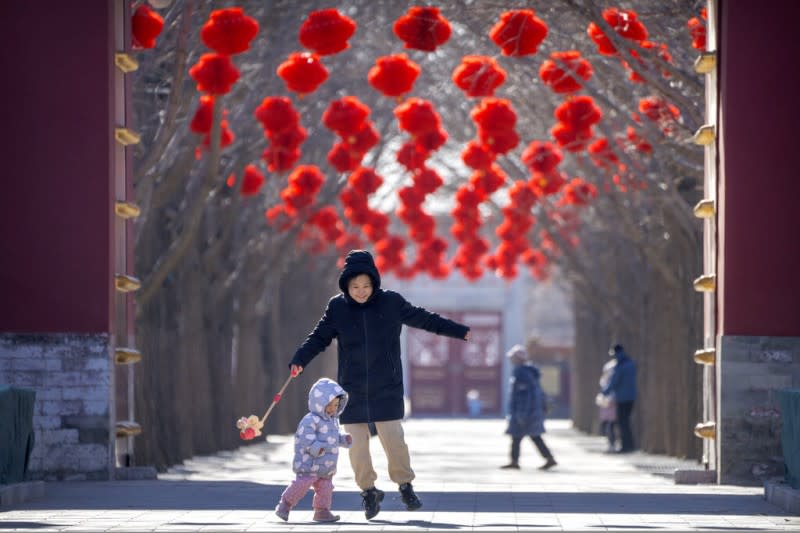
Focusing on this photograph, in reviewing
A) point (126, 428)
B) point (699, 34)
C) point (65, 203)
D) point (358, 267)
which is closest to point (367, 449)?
point (358, 267)

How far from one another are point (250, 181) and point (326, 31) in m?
8.73

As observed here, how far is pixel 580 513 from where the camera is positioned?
13.0 metres

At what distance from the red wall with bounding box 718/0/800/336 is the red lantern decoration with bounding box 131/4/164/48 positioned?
553cm

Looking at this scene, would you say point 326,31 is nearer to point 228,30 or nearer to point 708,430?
point 228,30

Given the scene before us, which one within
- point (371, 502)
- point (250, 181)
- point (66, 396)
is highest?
point (250, 181)

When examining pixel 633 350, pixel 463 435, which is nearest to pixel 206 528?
pixel 633 350

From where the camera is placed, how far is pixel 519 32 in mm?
18594

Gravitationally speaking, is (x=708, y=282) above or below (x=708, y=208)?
below

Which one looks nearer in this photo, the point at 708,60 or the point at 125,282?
the point at 708,60

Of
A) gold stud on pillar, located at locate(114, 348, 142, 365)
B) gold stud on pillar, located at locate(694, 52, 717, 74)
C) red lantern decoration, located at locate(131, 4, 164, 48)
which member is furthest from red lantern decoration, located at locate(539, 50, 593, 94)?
gold stud on pillar, located at locate(114, 348, 142, 365)

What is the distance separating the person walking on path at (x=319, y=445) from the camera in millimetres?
12367

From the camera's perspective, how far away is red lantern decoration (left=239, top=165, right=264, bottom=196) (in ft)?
89.2

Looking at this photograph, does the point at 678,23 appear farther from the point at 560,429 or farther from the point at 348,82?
the point at 560,429

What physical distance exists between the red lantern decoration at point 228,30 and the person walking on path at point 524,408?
6709 mm
